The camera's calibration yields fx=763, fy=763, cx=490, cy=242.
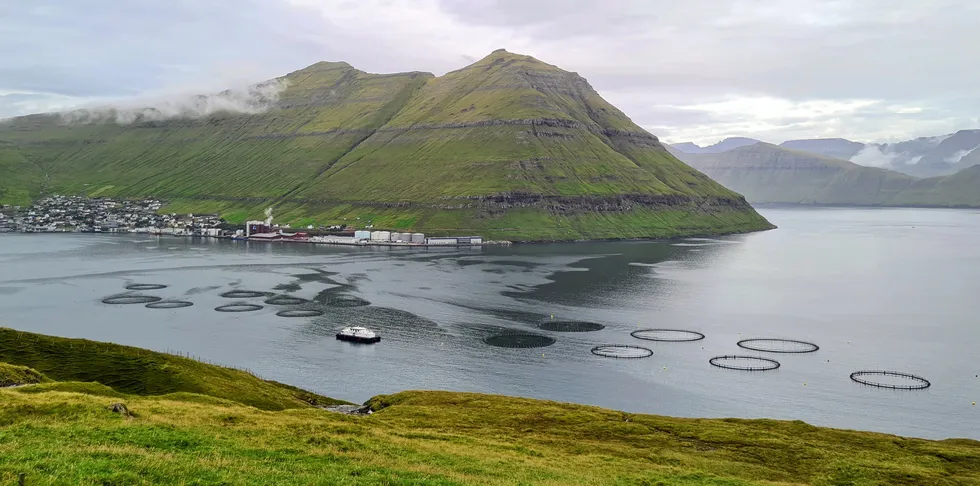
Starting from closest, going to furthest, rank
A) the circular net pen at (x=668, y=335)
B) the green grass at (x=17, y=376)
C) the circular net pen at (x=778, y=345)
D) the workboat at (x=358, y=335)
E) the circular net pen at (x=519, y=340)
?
the green grass at (x=17, y=376) < the circular net pen at (x=778, y=345) < the circular net pen at (x=519, y=340) < the workboat at (x=358, y=335) < the circular net pen at (x=668, y=335)

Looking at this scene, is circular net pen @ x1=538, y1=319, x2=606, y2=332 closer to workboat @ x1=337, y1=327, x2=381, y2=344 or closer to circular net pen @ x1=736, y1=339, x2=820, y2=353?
circular net pen @ x1=736, y1=339, x2=820, y2=353

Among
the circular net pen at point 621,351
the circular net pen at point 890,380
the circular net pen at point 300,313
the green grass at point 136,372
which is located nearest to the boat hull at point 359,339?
the circular net pen at point 300,313

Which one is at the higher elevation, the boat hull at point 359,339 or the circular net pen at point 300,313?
the circular net pen at point 300,313

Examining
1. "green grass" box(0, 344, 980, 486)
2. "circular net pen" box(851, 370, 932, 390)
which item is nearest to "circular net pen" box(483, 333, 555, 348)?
"circular net pen" box(851, 370, 932, 390)

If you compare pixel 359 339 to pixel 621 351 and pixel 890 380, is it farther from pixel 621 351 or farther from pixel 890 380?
pixel 890 380

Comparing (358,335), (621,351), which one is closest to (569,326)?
(621,351)

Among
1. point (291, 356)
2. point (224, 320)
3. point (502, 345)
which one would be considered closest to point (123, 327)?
point (224, 320)

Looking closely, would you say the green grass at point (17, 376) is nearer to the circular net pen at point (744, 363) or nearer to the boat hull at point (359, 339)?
the boat hull at point (359, 339)

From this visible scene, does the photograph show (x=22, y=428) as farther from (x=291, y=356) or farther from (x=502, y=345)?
(x=502, y=345)
